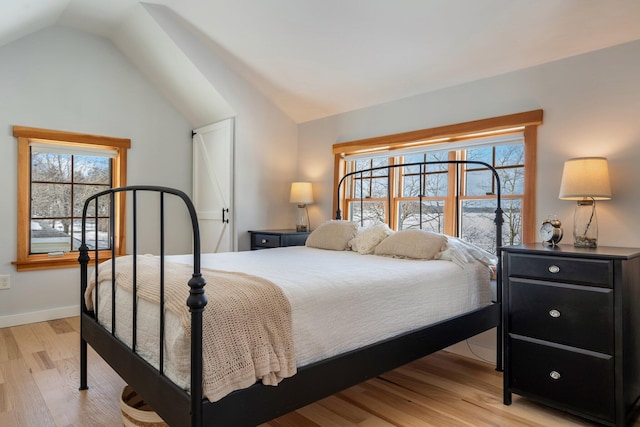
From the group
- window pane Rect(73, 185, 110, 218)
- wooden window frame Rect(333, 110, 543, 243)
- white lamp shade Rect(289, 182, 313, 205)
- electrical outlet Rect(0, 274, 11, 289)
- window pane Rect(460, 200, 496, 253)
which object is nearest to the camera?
wooden window frame Rect(333, 110, 543, 243)

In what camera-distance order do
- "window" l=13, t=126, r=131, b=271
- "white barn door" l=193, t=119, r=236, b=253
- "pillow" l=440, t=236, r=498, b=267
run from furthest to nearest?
1. "white barn door" l=193, t=119, r=236, b=253
2. "window" l=13, t=126, r=131, b=271
3. "pillow" l=440, t=236, r=498, b=267

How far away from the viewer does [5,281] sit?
3.58 meters

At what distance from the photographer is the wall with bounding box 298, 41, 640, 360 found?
239cm

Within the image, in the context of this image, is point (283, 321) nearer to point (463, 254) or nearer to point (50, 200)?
point (463, 254)

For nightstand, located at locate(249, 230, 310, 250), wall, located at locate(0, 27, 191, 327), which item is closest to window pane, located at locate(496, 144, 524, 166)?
nightstand, located at locate(249, 230, 310, 250)

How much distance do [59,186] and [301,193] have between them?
239 centimetres

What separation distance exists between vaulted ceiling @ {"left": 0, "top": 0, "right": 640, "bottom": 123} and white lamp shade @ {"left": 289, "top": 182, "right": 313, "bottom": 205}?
0.81 metres

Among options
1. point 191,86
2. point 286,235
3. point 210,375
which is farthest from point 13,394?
point 191,86

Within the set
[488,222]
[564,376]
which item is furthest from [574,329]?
[488,222]

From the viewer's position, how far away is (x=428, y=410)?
221cm

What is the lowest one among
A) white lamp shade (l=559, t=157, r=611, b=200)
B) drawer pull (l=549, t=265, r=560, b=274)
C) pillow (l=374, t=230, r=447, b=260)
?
drawer pull (l=549, t=265, r=560, b=274)

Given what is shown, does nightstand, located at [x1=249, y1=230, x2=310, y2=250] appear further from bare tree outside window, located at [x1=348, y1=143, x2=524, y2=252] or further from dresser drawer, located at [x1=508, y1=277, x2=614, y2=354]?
dresser drawer, located at [x1=508, y1=277, x2=614, y2=354]

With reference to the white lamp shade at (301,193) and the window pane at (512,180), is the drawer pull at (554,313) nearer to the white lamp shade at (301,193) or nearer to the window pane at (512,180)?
the window pane at (512,180)

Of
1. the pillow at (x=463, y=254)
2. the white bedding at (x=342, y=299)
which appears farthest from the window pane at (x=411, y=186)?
the white bedding at (x=342, y=299)
